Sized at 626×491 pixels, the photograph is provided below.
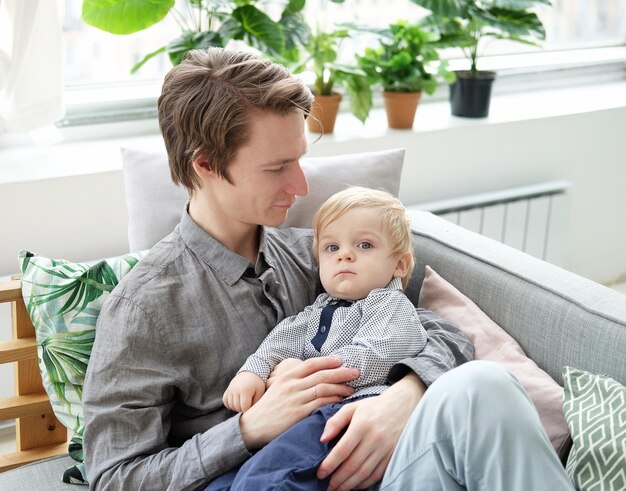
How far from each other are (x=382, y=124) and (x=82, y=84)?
97 cm

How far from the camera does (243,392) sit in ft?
4.67

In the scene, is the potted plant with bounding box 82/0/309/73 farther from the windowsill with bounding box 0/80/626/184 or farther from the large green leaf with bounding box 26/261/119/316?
the large green leaf with bounding box 26/261/119/316

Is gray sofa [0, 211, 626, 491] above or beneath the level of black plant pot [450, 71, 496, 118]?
beneath

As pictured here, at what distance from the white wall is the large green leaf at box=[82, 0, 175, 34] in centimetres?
Result: 37

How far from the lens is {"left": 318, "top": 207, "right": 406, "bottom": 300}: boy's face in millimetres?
1595

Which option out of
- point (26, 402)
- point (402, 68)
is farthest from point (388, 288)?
point (402, 68)

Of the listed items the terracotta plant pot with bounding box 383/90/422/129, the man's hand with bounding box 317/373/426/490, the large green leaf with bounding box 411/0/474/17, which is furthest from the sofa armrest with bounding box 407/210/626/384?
the large green leaf with bounding box 411/0/474/17

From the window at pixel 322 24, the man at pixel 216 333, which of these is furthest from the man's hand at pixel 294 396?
the window at pixel 322 24

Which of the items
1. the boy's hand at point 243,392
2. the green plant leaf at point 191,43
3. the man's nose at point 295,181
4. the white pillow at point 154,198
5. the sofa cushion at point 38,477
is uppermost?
the green plant leaf at point 191,43

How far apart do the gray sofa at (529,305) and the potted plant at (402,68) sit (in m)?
0.93

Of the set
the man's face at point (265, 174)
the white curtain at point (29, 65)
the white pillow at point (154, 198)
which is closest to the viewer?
the man's face at point (265, 174)

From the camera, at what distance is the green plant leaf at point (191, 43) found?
2.36 meters

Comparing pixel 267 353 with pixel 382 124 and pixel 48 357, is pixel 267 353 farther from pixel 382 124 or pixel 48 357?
pixel 382 124

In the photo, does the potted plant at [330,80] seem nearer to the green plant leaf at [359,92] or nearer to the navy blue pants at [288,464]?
the green plant leaf at [359,92]
